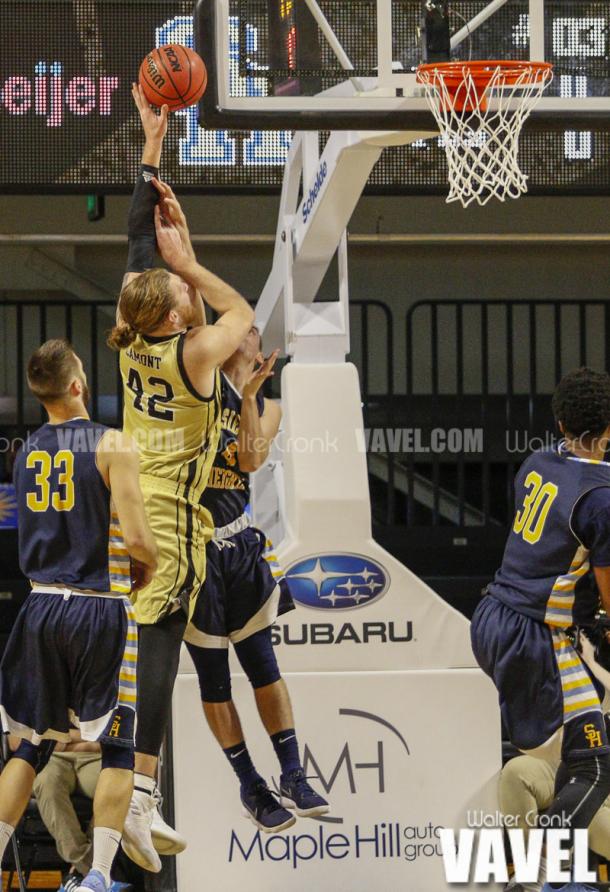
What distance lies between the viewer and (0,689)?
5.24 m

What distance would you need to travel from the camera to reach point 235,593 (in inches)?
226

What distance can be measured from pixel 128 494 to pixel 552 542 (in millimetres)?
1673

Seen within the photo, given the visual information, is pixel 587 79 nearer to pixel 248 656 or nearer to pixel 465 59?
pixel 465 59

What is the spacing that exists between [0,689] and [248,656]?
109cm

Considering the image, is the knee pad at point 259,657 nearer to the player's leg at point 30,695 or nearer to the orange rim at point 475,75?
the player's leg at point 30,695

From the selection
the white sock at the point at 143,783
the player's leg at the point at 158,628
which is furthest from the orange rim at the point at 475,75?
the white sock at the point at 143,783

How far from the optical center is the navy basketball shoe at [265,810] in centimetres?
584

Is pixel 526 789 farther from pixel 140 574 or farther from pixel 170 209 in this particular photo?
pixel 170 209

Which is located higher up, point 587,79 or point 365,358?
point 587,79

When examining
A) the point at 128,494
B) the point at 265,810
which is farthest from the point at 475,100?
the point at 265,810

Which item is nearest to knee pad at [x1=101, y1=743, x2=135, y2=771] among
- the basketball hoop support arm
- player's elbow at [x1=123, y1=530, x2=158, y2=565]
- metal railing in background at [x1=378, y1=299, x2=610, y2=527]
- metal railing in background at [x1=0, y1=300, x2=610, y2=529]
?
player's elbow at [x1=123, y1=530, x2=158, y2=565]

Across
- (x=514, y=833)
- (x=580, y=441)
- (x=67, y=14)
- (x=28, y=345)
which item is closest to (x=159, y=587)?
(x=580, y=441)

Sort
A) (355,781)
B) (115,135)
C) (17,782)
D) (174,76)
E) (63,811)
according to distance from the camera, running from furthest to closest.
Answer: (115,135), (355,781), (63,811), (174,76), (17,782)

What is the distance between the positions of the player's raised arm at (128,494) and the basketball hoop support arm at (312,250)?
187 centimetres
